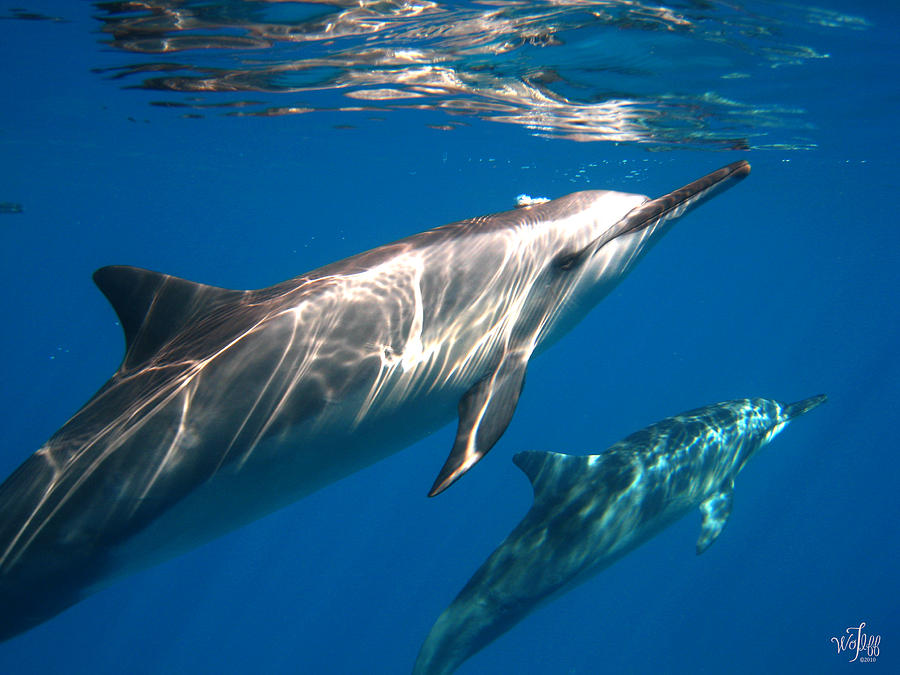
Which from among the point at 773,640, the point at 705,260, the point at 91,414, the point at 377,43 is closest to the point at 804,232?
the point at 705,260

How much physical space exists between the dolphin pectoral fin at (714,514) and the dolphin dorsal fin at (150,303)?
7738 mm

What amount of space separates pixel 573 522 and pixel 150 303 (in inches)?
205

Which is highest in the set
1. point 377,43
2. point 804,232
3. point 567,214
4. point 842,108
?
point 377,43

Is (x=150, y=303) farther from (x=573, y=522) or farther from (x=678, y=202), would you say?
(x=573, y=522)

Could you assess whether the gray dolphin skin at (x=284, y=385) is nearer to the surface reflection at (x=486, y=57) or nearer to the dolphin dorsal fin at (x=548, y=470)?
the dolphin dorsal fin at (x=548, y=470)

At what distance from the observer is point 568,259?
15.8ft

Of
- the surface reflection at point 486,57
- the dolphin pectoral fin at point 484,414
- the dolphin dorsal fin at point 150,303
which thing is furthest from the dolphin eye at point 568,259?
the surface reflection at point 486,57

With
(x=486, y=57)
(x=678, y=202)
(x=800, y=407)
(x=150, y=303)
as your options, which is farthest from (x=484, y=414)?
(x=486, y=57)

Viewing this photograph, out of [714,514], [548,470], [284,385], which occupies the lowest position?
[714,514]

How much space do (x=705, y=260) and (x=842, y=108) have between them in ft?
149

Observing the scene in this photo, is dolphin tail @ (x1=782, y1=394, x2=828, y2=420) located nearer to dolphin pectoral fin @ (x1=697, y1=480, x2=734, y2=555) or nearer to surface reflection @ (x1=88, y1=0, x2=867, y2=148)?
dolphin pectoral fin @ (x1=697, y1=480, x2=734, y2=555)

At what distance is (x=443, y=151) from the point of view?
23047 mm

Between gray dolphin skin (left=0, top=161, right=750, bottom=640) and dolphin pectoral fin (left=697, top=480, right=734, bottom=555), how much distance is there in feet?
17.7

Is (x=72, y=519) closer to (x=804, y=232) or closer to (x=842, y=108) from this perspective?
(x=842, y=108)
